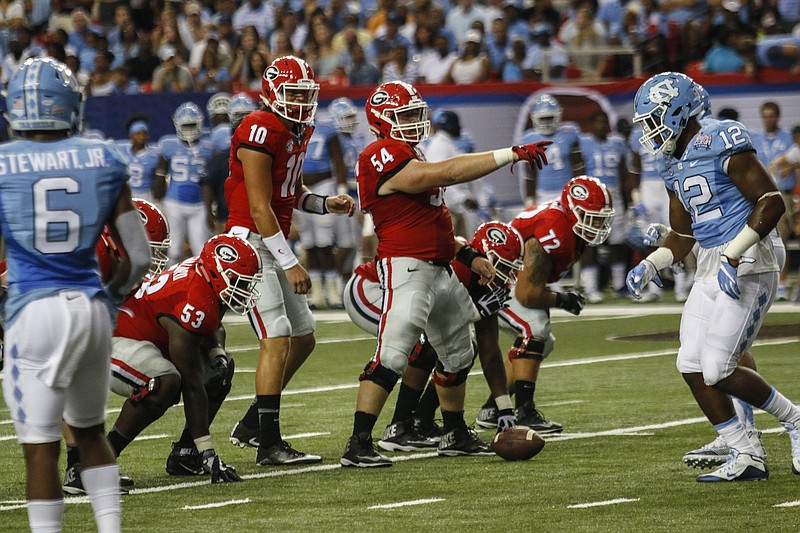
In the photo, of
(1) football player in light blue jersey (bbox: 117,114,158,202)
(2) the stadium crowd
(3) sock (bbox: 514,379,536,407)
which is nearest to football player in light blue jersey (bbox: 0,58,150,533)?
(3) sock (bbox: 514,379,536,407)

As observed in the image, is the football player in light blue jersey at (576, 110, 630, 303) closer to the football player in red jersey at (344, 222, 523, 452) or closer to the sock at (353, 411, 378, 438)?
the football player in red jersey at (344, 222, 523, 452)

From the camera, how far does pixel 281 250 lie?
6879 mm

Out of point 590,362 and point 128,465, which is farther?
point 590,362

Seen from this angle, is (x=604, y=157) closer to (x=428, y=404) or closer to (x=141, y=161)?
(x=141, y=161)

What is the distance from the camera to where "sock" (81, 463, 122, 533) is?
4.58 meters

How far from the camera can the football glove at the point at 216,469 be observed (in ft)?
20.9

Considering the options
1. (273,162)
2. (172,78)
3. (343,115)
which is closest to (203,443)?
(273,162)

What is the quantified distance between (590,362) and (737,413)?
4.09 metres

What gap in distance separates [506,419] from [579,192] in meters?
1.53

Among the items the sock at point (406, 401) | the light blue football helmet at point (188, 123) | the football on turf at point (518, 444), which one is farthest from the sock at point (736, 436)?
the light blue football helmet at point (188, 123)

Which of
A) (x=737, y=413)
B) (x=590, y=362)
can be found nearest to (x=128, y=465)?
(x=737, y=413)

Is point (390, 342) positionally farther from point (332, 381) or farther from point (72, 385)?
point (332, 381)

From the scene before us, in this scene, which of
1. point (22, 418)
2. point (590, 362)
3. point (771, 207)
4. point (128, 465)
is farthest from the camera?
point (590, 362)

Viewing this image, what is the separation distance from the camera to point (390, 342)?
672 cm
